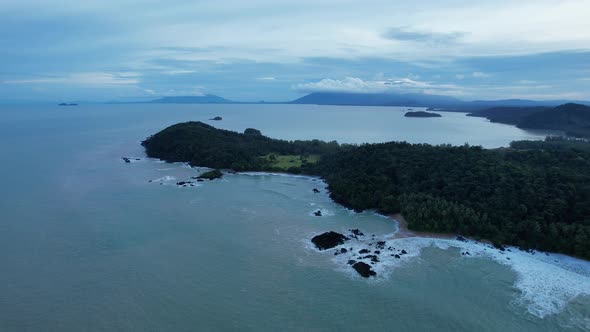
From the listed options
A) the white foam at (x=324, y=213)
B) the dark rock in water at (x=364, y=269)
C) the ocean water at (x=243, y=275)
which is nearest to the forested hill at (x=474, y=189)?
the ocean water at (x=243, y=275)

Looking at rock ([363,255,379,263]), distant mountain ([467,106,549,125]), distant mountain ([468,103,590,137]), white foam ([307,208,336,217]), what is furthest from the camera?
distant mountain ([467,106,549,125])

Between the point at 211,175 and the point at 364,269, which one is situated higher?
the point at 211,175

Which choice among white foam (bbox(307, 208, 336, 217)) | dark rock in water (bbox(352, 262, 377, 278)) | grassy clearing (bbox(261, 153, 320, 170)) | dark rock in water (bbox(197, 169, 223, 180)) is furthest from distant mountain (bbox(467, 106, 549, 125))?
dark rock in water (bbox(352, 262, 377, 278))

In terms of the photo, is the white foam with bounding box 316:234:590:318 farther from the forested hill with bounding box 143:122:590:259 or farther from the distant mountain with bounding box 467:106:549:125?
the distant mountain with bounding box 467:106:549:125

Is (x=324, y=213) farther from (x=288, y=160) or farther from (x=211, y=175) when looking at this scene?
(x=288, y=160)

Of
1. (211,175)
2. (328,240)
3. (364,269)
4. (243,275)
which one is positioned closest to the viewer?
(243,275)

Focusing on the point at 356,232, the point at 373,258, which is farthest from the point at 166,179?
the point at 373,258

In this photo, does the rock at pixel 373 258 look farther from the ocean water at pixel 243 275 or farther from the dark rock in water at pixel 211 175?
the dark rock in water at pixel 211 175
